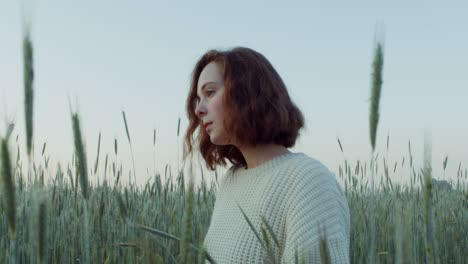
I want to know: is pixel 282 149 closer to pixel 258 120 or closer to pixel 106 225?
pixel 258 120

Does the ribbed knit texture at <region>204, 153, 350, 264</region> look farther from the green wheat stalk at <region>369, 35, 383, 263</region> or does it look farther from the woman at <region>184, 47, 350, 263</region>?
the green wheat stalk at <region>369, 35, 383, 263</region>

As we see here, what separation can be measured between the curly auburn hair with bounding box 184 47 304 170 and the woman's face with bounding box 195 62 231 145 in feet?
0.07

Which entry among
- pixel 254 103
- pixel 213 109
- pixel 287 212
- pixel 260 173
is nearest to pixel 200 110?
pixel 213 109

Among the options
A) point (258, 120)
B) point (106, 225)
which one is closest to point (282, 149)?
point (258, 120)

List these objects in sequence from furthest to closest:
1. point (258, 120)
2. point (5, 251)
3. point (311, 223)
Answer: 1. point (258, 120)
2. point (5, 251)
3. point (311, 223)

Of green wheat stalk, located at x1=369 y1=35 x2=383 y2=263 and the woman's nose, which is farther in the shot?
the woman's nose

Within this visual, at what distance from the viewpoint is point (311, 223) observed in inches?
64.8

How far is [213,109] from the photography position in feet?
6.40

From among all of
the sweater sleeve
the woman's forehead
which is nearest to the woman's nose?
the woman's forehead

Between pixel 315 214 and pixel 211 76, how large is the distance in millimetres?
685

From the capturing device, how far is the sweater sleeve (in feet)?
5.36

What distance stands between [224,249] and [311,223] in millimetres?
390

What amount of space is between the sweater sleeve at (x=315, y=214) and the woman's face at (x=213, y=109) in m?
0.32

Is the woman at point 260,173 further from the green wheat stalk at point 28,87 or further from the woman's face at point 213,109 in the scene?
the green wheat stalk at point 28,87
